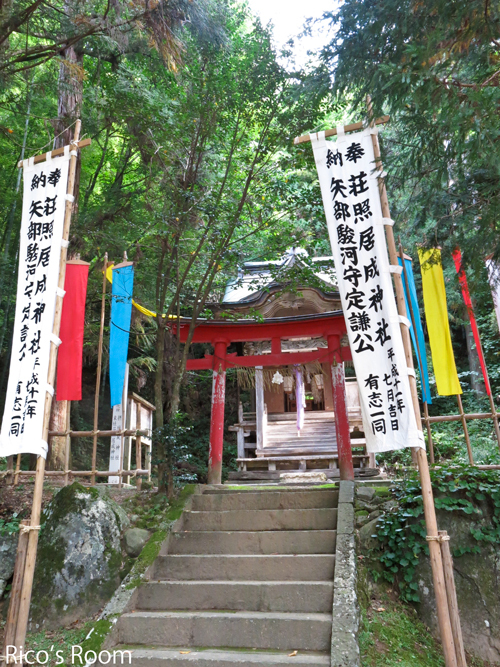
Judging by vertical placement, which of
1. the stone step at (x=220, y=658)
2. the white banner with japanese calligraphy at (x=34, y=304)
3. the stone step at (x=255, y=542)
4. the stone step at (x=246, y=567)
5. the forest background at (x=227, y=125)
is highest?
the forest background at (x=227, y=125)

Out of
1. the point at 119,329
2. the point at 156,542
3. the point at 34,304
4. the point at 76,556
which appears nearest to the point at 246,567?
the point at 156,542

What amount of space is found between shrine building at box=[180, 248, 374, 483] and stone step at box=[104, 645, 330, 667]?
3.37 metres

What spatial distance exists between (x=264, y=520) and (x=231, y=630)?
5.19 ft

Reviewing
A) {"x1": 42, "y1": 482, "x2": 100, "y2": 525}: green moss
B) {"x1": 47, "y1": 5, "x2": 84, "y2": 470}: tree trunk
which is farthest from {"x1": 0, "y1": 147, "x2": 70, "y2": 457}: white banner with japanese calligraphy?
{"x1": 47, "y1": 5, "x2": 84, "y2": 470}: tree trunk

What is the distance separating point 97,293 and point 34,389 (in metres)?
6.14

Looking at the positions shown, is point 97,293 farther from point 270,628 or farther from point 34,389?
point 270,628

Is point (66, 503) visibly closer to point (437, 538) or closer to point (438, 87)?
point (437, 538)

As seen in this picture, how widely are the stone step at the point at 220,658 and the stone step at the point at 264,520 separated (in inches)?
67.0

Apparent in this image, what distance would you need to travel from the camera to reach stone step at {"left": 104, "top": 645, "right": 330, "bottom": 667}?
145 inches

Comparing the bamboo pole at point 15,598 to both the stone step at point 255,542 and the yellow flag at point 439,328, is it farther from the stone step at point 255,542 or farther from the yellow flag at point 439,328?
the yellow flag at point 439,328

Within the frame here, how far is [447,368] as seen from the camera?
6199mm

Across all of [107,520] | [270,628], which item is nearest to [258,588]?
[270,628]

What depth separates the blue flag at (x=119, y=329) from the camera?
6.93 metres

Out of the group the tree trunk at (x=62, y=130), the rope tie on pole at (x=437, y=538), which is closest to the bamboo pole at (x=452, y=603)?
the rope tie on pole at (x=437, y=538)
